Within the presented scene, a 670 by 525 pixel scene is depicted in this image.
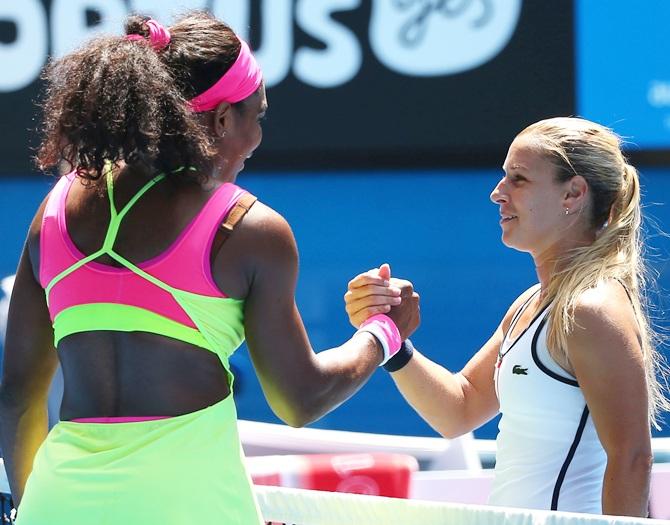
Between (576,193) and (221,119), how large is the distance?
92 cm

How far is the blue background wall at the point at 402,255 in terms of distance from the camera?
5141 mm

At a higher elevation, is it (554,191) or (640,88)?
(554,191)

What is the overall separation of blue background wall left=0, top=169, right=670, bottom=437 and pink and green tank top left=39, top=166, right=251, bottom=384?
336 cm

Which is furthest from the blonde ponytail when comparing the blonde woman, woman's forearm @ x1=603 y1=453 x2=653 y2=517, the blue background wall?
the blue background wall

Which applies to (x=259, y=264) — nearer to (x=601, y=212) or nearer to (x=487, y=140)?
(x=601, y=212)

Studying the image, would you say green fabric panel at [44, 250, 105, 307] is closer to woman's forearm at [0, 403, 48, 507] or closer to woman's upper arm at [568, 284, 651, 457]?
woman's forearm at [0, 403, 48, 507]

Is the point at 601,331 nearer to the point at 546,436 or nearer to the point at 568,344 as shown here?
the point at 568,344

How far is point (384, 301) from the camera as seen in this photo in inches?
92.6

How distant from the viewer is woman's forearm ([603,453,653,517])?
2160 millimetres

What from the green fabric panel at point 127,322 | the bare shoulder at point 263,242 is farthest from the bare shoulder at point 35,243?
the bare shoulder at point 263,242

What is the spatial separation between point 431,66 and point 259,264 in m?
3.36

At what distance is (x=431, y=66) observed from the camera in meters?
4.98

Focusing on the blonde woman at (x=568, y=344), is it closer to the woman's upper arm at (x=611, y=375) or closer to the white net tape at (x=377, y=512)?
the woman's upper arm at (x=611, y=375)

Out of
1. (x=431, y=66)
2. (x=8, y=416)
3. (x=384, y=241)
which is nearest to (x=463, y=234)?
(x=384, y=241)
